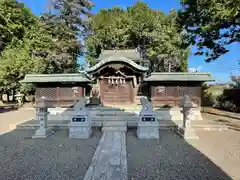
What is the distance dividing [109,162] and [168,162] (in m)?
1.44

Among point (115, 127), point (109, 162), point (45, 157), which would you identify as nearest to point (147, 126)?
point (115, 127)

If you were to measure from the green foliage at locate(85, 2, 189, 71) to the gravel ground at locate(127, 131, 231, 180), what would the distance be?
708 inches

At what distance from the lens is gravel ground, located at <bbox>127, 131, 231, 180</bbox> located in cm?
419

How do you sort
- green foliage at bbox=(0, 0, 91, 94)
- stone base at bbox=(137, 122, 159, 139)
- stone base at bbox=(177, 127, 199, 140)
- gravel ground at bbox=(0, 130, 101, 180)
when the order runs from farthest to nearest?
green foliage at bbox=(0, 0, 91, 94) → stone base at bbox=(137, 122, 159, 139) → stone base at bbox=(177, 127, 199, 140) → gravel ground at bbox=(0, 130, 101, 180)

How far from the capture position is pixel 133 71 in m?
15.6

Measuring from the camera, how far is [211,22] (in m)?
11.5

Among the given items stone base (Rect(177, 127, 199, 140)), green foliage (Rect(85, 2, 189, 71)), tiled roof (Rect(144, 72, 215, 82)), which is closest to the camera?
stone base (Rect(177, 127, 199, 140))

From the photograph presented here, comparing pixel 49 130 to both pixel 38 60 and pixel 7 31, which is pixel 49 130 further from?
pixel 7 31

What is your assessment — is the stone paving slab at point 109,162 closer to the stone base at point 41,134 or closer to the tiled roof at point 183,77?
the stone base at point 41,134

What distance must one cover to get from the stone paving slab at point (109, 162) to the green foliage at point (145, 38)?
60.2ft

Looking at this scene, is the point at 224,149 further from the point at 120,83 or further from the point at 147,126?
the point at 120,83

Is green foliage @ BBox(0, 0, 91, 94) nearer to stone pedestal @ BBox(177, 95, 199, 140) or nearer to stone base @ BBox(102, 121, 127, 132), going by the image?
stone base @ BBox(102, 121, 127, 132)

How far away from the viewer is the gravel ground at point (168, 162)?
4.19 m

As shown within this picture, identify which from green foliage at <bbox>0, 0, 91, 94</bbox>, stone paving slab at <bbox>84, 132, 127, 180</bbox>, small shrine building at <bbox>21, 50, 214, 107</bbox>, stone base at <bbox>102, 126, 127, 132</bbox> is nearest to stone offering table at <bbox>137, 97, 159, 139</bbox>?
stone paving slab at <bbox>84, 132, 127, 180</bbox>
